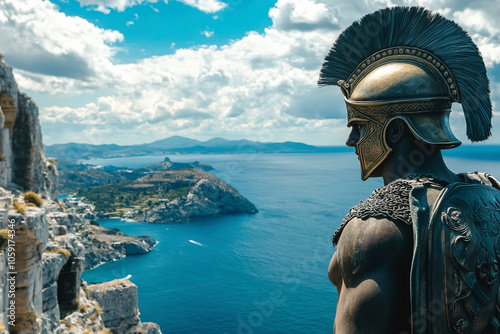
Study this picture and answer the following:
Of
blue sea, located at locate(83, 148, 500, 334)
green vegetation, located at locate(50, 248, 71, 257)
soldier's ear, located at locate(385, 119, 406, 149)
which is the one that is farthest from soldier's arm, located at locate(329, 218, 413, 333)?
blue sea, located at locate(83, 148, 500, 334)

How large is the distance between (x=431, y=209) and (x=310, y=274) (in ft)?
270

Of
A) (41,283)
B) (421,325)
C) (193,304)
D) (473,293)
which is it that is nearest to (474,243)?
(473,293)

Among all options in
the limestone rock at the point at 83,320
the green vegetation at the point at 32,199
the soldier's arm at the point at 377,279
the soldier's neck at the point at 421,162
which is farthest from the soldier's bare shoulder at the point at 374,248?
the limestone rock at the point at 83,320

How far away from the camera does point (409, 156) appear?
13.5ft

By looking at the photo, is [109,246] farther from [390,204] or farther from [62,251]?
[390,204]

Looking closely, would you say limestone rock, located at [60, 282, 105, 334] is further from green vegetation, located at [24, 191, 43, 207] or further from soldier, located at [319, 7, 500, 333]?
soldier, located at [319, 7, 500, 333]

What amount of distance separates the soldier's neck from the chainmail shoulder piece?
0.74 ft

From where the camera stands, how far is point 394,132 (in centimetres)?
410

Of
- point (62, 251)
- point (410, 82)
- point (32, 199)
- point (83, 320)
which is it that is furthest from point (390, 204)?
point (83, 320)

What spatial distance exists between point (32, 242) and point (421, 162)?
1614 centimetres

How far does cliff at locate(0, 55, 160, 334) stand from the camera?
15.8m

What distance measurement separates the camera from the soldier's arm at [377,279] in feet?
11.1

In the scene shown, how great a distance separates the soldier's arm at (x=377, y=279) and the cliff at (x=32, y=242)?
13891 millimetres

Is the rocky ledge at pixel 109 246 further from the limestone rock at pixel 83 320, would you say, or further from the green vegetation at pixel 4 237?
the green vegetation at pixel 4 237
